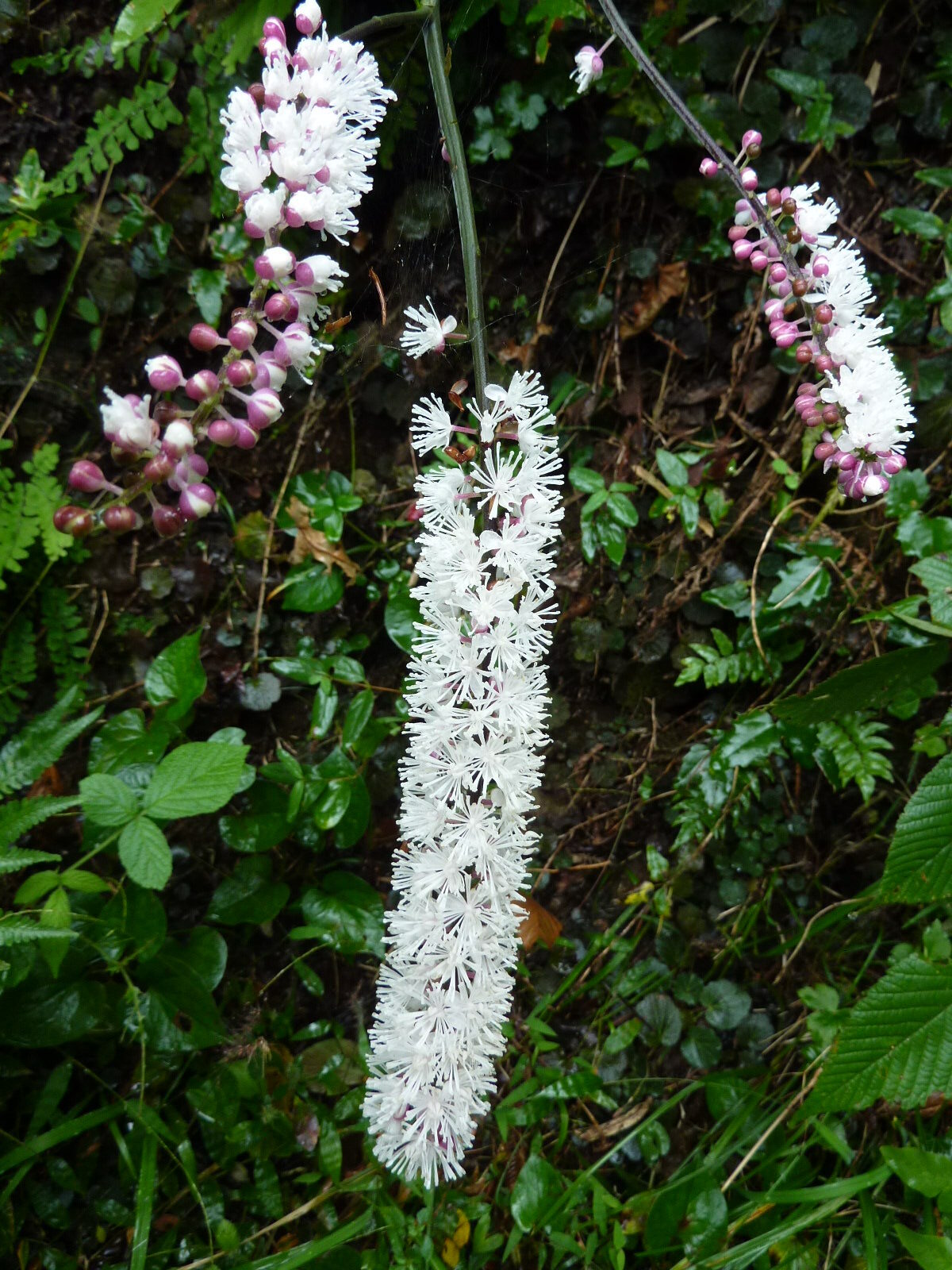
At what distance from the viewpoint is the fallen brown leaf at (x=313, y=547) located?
1606 mm

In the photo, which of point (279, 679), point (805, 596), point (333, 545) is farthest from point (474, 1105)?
point (805, 596)

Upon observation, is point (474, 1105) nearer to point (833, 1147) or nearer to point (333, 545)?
point (833, 1147)

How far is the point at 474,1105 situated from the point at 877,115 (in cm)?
209

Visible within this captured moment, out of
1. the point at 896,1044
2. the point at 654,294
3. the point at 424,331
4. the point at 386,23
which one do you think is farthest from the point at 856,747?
the point at 386,23

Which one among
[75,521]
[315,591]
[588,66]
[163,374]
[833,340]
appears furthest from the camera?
[315,591]

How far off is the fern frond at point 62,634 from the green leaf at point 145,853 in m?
0.45

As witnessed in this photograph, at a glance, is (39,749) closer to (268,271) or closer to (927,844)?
(268,271)

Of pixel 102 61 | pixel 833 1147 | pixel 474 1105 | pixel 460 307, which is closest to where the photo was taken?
pixel 474 1105

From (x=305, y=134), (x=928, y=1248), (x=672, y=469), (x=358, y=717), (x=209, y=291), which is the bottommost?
(x=928, y=1248)

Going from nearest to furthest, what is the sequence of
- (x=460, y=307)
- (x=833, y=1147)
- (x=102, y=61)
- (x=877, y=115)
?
1. (x=460, y=307)
2. (x=102, y=61)
3. (x=833, y=1147)
4. (x=877, y=115)

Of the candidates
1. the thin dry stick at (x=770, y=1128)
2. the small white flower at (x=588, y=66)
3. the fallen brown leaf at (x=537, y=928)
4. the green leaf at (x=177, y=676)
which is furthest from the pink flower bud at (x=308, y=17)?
the thin dry stick at (x=770, y=1128)

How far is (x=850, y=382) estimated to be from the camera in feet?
3.38

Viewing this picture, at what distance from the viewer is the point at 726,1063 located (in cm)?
177

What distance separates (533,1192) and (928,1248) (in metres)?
0.73
